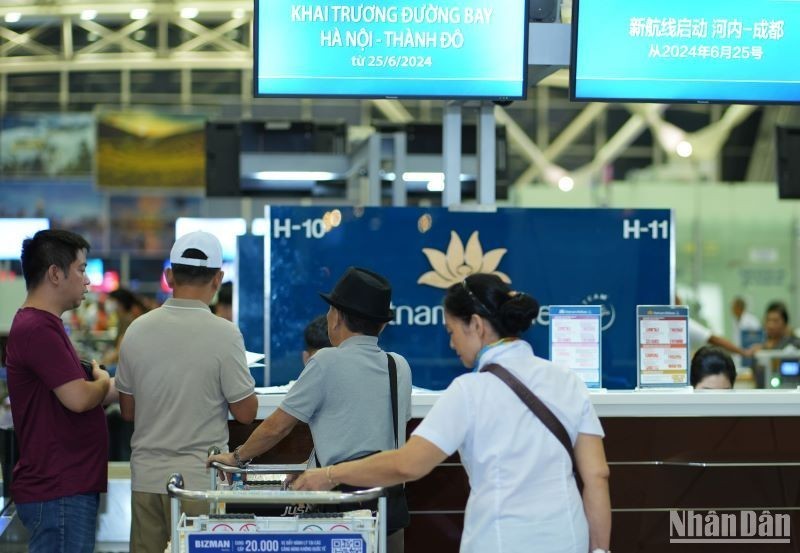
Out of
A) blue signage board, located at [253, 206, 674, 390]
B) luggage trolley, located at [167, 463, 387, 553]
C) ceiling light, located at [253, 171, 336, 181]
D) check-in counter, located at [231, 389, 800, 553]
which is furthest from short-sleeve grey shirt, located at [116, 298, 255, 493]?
ceiling light, located at [253, 171, 336, 181]

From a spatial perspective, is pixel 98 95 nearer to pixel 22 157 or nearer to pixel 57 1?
pixel 22 157

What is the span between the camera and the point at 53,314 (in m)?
3.57

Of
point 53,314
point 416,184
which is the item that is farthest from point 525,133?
point 53,314

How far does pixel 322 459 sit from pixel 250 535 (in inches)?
21.9

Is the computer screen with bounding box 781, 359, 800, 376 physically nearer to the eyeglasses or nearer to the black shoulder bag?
the black shoulder bag

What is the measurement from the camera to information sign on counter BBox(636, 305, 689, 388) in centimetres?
446

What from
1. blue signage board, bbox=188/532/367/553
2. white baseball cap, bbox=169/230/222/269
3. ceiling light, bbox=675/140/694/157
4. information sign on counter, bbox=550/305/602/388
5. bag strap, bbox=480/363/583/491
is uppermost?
ceiling light, bbox=675/140/694/157

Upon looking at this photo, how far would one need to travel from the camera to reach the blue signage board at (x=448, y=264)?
5.02 m

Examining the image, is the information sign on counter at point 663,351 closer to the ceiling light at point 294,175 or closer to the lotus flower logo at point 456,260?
the lotus flower logo at point 456,260

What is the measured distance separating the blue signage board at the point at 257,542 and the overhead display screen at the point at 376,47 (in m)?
2.37

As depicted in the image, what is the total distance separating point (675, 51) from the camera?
4895 mm

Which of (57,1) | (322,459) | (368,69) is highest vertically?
(57,1)

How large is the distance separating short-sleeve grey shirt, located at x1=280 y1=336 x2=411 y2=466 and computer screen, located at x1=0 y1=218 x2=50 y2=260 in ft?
56.9

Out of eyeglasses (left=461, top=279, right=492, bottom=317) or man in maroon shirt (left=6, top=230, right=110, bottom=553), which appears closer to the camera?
eyeglasses (left=461, top=279, right=492, bottom=317)
